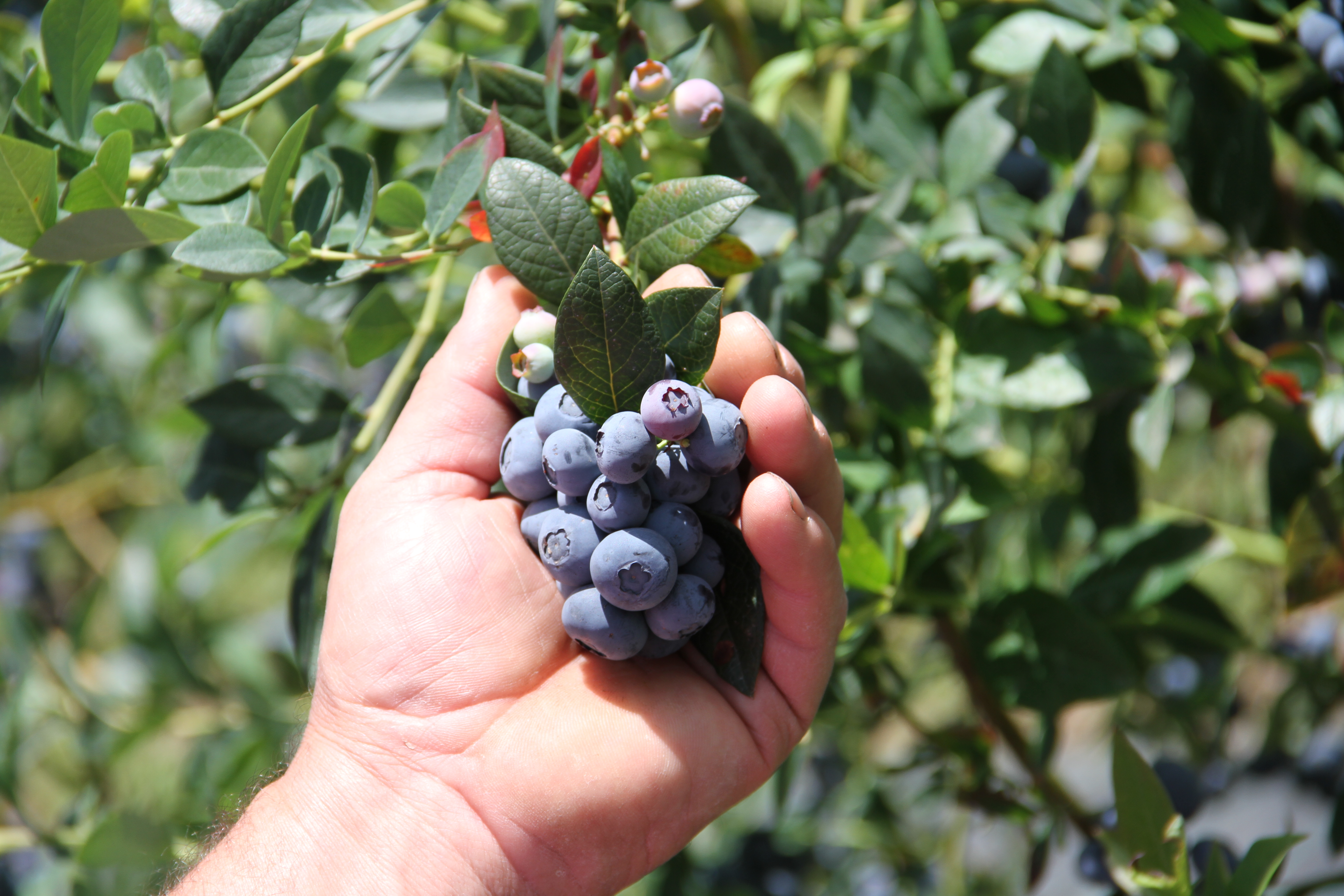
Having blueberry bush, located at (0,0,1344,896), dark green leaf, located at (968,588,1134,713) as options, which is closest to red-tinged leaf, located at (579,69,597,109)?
blueberry bush, located at (0,0,1344,896)

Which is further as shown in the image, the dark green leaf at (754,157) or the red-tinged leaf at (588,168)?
the dark green leaf at (754,157)

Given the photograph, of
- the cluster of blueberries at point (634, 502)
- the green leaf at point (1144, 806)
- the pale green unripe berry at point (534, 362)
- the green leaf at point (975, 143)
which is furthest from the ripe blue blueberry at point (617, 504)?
the green leaf at point (975, 143)

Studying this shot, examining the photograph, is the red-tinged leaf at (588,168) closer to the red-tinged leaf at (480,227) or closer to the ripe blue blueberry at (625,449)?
the red-tinged leaf at (480,227)

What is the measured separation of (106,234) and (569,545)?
446 mm

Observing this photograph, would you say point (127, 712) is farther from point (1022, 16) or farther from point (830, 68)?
point (1022, 16)

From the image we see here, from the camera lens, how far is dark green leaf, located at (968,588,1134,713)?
3.43ft

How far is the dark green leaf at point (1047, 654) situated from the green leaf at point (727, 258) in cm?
55

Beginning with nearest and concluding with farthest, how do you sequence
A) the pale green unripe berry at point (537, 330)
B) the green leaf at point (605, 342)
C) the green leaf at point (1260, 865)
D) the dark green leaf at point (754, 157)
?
the green leaf at point (605, 342)
the pale green unripe berry at point (537, 330)
the green leaf at point (1260, 865)
the dark green leaf at point (754, 157)

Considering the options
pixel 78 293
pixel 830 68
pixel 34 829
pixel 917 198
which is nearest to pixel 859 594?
pixel 917 198

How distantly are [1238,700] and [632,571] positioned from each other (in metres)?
1.78

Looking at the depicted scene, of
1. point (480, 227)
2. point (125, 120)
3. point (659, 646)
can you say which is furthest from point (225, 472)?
point (659, 646)

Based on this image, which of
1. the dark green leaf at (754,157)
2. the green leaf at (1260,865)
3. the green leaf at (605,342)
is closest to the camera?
the green leaf at (605,342)

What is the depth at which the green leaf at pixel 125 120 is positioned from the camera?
810 millimetres

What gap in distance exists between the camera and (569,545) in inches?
27.9
